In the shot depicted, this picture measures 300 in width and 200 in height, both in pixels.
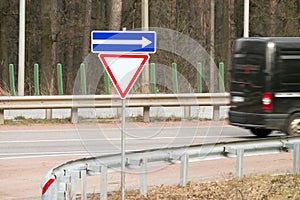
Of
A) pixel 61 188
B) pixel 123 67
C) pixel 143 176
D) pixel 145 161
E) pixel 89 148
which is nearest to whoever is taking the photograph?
pixel 61 188

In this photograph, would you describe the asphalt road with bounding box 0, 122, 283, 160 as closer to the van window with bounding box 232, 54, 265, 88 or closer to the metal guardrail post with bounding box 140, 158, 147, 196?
the van window with bounding box 232, 54, 265, 88

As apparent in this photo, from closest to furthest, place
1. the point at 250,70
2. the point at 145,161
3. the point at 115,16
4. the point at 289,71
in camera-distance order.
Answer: the point at 145,161, the point at 289,71, the point at 250,70, the point at 115,16

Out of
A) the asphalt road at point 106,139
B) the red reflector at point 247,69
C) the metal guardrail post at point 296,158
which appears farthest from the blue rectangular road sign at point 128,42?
the red reflector at point 247,69

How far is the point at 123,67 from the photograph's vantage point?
1041 centimetres

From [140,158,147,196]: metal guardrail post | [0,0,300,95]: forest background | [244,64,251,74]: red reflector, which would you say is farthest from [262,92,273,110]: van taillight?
[0,0,300,95]: forest background

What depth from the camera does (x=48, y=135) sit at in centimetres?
2122

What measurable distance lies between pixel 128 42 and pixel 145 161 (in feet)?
5.72

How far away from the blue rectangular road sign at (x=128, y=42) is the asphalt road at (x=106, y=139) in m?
4.79

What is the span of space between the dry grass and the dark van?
6460 mm

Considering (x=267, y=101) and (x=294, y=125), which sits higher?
(x=267, y=101)

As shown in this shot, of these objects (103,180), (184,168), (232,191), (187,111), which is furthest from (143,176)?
(187,111)

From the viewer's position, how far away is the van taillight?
765 inches

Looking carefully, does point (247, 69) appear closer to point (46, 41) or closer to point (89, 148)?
point (89, 148)

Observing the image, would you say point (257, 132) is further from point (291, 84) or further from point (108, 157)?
point (108, 157)
